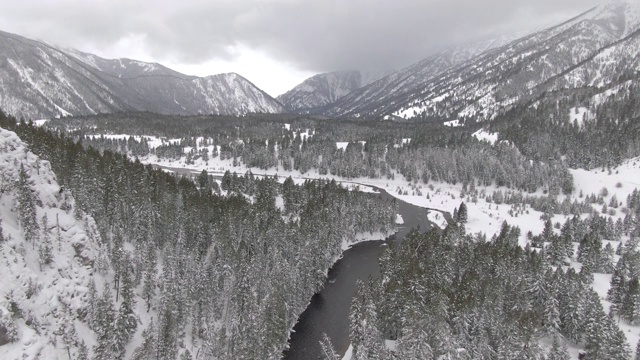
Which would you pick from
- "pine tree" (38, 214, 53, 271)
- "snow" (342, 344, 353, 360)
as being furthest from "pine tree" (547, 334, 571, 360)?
"pine tree" (38, 214, 53, 271)

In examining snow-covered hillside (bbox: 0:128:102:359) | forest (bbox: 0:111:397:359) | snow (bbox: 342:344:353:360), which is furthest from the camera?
snow (bbox: 342:344:353:360)

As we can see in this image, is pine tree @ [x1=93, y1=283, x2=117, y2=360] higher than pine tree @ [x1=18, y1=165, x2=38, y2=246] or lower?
lower

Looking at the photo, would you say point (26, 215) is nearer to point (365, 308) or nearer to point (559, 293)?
point (365, 308)

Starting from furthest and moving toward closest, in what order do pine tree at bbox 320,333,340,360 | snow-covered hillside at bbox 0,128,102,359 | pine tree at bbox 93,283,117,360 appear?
pine tree at bbox 320,333,340,360
pine tree at bbox 93,283,117,360
snow-covered hillside at bbox 0,128,102,359

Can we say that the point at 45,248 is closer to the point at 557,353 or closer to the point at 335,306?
the point at 335,306

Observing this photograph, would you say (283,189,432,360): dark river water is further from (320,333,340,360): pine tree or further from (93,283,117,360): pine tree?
(93,283,117,360): pine tree

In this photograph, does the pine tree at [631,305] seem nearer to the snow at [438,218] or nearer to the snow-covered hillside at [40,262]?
the snow at [438,218]

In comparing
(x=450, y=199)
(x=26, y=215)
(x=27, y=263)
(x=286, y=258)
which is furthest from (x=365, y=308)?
(x=450, y=199)
